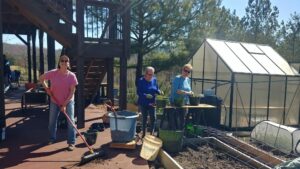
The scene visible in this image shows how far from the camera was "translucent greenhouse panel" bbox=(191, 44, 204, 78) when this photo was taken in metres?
10.7

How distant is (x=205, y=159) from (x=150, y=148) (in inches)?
46.5

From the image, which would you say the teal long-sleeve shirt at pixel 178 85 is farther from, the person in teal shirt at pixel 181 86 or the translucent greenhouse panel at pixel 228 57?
the translucent greenhouse panel at pixel 228 57

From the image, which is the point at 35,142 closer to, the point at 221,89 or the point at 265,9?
the point at 221,89

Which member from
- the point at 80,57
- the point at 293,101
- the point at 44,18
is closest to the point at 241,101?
the point at 293,101

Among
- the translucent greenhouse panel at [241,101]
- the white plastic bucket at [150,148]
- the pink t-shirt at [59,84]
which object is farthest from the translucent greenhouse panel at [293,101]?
the pink t-shirt at [59,84]

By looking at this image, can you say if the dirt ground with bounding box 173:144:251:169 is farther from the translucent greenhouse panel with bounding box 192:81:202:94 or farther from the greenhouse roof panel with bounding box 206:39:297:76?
the translucent greenhouse panel with bounding box 192:81:202:94

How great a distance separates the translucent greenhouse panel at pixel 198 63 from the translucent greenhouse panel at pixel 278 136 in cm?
335

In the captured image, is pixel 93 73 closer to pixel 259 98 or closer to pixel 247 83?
pixel 247 83

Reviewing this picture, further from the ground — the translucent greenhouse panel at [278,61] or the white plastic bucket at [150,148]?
the translucent greenhouse panel at [278,61]

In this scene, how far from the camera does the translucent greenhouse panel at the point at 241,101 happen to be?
360 inches

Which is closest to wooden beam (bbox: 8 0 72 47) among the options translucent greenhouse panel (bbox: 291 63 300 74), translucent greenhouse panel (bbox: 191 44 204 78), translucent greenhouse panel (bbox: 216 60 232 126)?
translucent greenhouse panel (bbox: 216 60 232 126)

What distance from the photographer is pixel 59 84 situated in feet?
18.2

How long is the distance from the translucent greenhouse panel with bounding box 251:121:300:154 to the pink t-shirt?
4854 mm

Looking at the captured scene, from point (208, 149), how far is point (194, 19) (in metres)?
8.87
